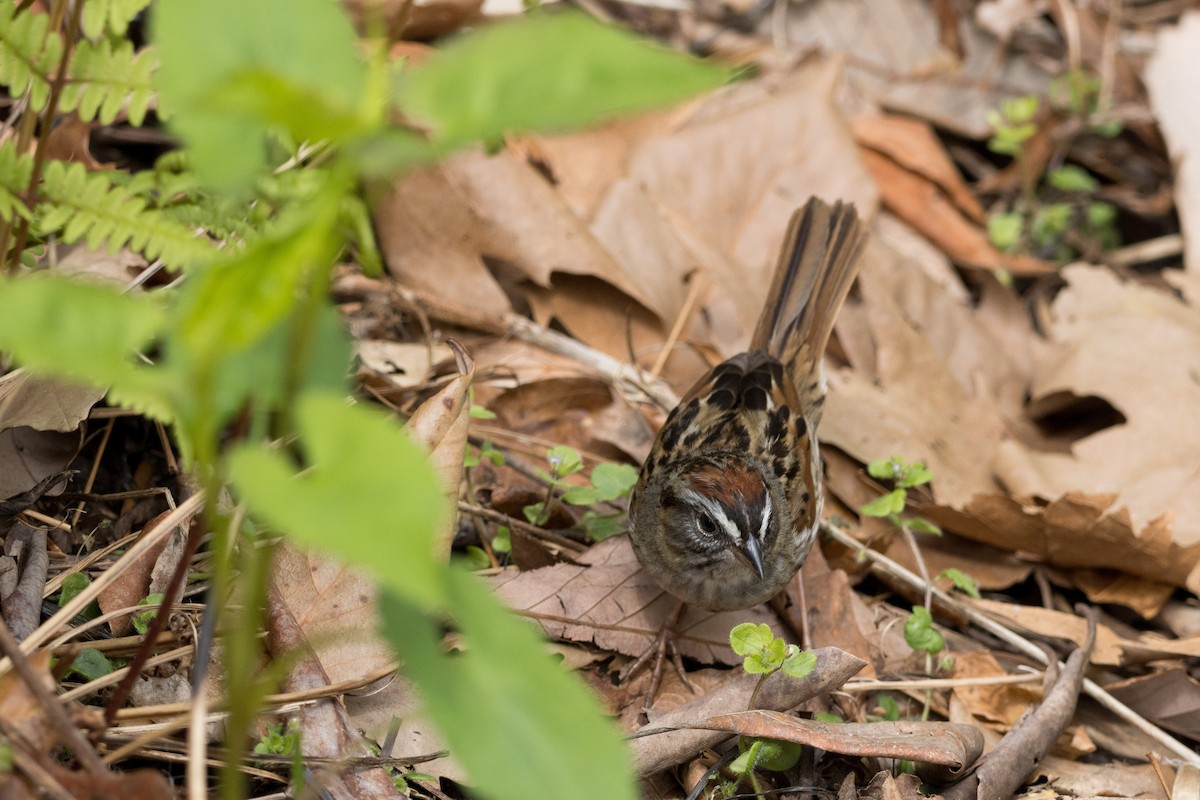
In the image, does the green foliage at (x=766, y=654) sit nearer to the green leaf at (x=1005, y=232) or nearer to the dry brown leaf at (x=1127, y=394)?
the dry brown leaf at (x=1127, y=394)

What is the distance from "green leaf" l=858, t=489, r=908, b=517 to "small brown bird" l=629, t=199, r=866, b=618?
0.64 feet

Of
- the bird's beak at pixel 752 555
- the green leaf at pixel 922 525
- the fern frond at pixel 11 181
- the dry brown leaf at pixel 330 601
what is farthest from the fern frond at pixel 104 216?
the green leaf at pixel 922 525

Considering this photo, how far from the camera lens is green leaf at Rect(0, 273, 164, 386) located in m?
1.63

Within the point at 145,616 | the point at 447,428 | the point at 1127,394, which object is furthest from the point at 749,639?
the point at 1127,394

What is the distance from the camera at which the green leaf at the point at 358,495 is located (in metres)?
1.42

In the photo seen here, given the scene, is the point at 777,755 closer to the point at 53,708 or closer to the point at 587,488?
the point at 587,488

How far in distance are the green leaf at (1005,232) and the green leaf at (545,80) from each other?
18.2 feet

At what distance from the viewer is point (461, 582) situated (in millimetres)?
1717

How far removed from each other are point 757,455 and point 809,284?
87 cm

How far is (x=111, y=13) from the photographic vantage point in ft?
9.86

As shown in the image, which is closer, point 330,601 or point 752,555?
point 330,601

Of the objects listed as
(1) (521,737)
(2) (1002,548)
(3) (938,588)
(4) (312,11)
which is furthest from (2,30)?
(2) (1002,548)

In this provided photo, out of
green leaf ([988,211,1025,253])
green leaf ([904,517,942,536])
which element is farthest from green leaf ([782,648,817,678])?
green leaf ([988,211,1025,253])

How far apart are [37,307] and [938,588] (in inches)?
144
